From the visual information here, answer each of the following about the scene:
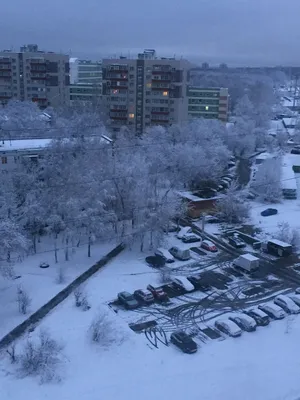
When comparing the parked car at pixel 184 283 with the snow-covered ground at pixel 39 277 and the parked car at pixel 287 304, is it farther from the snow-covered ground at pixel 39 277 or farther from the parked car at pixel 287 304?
the snow-covered ground at pixel 39 277

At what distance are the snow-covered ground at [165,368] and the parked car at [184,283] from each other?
185 centimetres

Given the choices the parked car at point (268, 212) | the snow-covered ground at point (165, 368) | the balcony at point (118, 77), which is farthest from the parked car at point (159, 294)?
the balcony at point (118, 77)

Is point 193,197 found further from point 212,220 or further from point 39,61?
point 39,61

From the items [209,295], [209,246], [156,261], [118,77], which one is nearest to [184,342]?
[209,295]

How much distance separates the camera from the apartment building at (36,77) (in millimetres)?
26859

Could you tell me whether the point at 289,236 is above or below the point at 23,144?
below

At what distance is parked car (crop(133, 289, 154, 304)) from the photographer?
9.57 meters

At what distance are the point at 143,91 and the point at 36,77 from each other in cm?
665

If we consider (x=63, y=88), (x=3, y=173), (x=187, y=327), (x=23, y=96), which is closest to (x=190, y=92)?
(x=63, y=88)

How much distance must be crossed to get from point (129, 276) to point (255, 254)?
12.0 ft

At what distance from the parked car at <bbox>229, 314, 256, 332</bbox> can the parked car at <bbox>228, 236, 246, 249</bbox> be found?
13.2 ft

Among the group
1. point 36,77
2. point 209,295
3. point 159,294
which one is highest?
point 36,77

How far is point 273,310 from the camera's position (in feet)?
30.1

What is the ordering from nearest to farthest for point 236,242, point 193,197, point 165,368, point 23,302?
1. point 165,368
2. point 23,302
3. point 236,242
4. point 193,197
